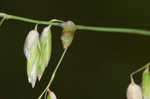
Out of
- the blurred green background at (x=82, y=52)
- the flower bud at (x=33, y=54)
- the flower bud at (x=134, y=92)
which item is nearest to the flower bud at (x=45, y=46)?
the flower bud at (x=33, y=54)

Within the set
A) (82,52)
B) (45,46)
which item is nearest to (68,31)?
(45,46)

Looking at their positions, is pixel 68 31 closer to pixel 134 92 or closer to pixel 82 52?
pixel 134 92

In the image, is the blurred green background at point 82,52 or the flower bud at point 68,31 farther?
the blurred green background at point 82,52

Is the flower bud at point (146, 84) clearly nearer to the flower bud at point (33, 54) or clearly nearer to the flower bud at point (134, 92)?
the flower bud at point (134, 92)

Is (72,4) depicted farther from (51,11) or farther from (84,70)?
(84,70)

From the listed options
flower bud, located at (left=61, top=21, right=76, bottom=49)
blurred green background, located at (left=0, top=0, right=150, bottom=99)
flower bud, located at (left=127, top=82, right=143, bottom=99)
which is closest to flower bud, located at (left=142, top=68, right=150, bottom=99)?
flower bud, located at (left=127, top=82, right=143, bottom=99)

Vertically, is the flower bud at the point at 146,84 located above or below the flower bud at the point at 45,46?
below

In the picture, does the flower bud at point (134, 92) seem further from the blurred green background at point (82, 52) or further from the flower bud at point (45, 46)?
the blurred green background at point (82, 52)

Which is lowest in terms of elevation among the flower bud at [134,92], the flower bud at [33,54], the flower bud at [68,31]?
the flower bud at [134,92]
